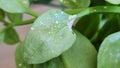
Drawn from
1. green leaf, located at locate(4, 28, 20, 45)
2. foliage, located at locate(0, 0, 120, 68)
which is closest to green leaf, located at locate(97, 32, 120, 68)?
foliage, located at locate(0, 0, 120, 68)

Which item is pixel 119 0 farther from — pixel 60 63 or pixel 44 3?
pixel 44 3

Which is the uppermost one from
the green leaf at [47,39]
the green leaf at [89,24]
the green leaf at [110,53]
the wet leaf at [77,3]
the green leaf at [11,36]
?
the wet leaf at [77,3]

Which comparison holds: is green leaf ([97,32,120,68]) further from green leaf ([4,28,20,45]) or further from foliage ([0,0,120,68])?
green leaf ([4,28,20,45])

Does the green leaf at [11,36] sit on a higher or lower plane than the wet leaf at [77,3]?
lower

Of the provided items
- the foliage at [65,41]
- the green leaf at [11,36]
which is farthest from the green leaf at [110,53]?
the green leaf at [11,36]

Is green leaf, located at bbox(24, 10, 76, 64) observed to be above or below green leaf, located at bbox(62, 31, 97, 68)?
above

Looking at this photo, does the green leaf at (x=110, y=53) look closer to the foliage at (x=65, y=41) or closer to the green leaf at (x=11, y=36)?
the foliage at (x=65, y=41)
